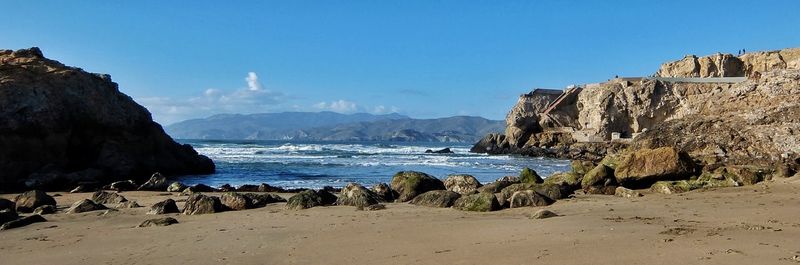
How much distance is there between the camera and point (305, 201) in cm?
1246

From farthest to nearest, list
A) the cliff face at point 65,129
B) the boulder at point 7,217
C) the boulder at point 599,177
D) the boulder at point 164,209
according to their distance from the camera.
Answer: the cliff face at point 65,129 → the boulder at point 599,177 → the boulder at point 164,209 → the boulder at point 7,217

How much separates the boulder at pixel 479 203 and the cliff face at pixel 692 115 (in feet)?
28.6

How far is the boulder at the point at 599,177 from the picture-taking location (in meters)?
→ 14.8

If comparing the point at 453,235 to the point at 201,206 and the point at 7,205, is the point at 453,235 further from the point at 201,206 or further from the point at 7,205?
the point at 7,205

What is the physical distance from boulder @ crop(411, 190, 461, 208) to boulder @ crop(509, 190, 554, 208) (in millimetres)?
1354

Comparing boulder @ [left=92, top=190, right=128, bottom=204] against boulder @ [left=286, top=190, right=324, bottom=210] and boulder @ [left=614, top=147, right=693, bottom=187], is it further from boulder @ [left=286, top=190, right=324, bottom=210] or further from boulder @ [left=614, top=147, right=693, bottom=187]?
boulder @ [left=614, top=147, right=693, bottom=187]

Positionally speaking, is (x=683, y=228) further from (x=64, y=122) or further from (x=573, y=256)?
(x=64, y=122)

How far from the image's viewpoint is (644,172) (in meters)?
13.9

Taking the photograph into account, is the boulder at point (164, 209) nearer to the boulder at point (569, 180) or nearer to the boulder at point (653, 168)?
the boulder at point (569, 180)

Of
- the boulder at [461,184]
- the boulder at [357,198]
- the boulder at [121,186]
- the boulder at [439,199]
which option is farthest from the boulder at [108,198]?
the boulder at [461,184]

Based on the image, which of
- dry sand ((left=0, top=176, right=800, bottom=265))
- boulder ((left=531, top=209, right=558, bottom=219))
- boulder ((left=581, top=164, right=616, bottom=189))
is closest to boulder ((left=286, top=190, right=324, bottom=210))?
dry sand ((left=0, top=176, right=800, bottom=265))

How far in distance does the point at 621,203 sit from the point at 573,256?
5957 mm

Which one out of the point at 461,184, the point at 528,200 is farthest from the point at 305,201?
the point at 461,184

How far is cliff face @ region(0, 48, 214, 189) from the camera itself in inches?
858
